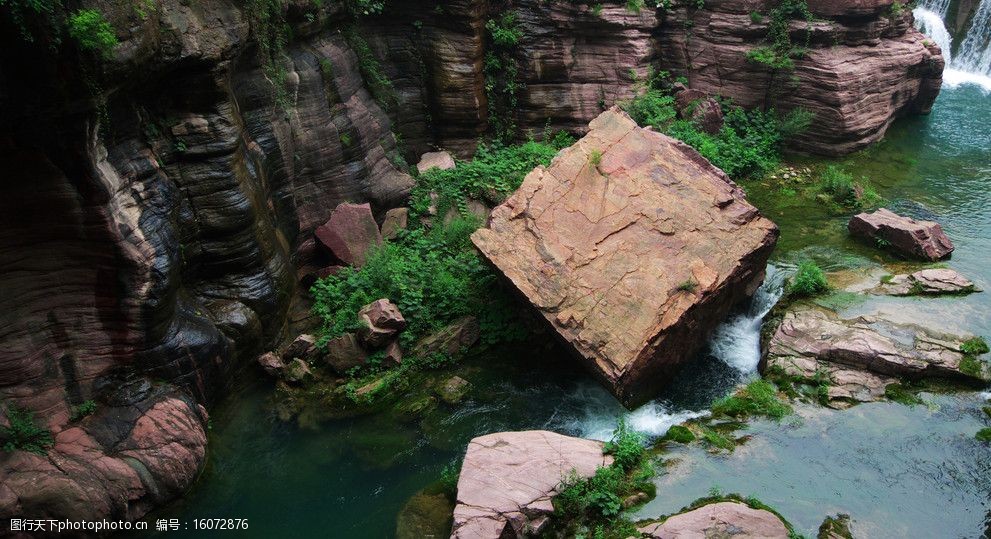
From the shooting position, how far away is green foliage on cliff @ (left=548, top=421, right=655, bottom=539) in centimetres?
740

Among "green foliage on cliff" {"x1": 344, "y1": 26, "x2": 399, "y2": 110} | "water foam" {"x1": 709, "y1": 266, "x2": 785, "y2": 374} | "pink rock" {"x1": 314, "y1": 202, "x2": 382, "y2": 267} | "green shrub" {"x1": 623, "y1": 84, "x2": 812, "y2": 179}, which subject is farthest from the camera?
"green shrub" {"x1": 623, "y1": 84, "x2": 812, "y2": 179}

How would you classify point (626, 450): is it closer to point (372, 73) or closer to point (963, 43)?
point (372, 73)

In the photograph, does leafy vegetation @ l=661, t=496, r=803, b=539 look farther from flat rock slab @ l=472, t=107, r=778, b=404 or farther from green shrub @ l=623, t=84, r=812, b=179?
green shrub @ l=623, t=84, r=812, b=179

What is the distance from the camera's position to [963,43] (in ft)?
59.8

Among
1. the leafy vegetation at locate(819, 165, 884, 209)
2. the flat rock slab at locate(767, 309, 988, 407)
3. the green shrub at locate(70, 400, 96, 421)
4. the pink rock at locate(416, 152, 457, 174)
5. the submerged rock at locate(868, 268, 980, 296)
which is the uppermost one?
the pink rock at locate(416, 152, 457, 174)

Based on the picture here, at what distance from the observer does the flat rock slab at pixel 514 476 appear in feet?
23.9

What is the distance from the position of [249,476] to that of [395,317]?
3035 millimetres

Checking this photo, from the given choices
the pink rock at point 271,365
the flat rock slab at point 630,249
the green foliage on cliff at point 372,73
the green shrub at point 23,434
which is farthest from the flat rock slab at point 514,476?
the green foliage on cliff at point 372,73

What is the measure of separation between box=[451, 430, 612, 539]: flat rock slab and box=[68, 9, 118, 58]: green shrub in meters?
6.01

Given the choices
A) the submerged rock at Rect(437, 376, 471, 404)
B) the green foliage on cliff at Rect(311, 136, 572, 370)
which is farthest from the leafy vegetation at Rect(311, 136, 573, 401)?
the submerged rock at Rect(437, 376, 471, 404)

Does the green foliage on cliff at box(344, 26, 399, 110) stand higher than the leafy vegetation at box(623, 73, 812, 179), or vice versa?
the green foliage on cliff at box(344, 26, 399, 110)

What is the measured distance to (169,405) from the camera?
29.1ft

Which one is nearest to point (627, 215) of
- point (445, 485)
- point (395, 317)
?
point (395, 317)

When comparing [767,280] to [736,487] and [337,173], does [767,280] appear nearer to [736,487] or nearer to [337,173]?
[736,487]
